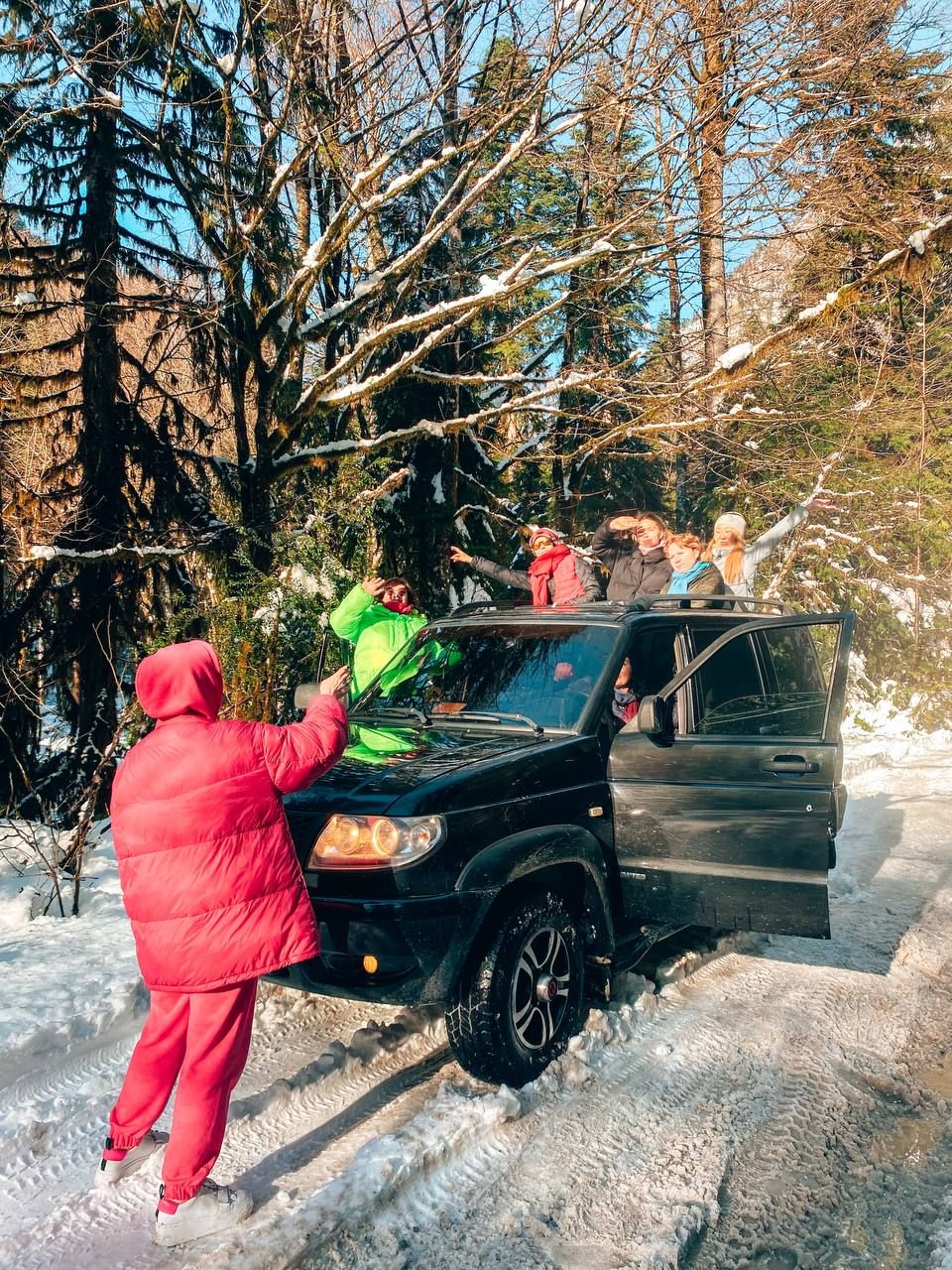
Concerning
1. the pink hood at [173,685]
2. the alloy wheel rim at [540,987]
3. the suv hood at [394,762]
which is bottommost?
the alloy wheel rim at [540,987]

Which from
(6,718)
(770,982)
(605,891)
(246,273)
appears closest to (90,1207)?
(605,891)

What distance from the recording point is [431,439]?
12.3m

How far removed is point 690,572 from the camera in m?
6.51

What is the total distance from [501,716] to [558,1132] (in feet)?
5.85

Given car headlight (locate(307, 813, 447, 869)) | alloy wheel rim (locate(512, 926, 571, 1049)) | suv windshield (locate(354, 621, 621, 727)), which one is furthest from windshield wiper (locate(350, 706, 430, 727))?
alloy wheel rim (locate(512, 926, 571, 1049))

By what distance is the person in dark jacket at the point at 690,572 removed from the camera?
625 centimetres

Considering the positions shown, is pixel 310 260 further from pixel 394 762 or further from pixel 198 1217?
pixel 198 1217

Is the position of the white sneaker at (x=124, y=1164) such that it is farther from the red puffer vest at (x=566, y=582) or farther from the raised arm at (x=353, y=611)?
the red puffer vest at (x=566, y=582)

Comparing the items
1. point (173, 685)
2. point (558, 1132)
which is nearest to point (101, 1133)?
point (558, 1132)

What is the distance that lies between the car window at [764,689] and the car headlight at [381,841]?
1.79 meters

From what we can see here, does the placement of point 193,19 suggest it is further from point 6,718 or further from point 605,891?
point 605,891

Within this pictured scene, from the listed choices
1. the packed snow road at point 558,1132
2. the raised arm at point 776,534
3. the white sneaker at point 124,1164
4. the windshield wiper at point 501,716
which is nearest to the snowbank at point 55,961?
the packed snow road at point 558,1132

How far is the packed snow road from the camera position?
9.32 feet

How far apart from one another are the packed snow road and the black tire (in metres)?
0.12
